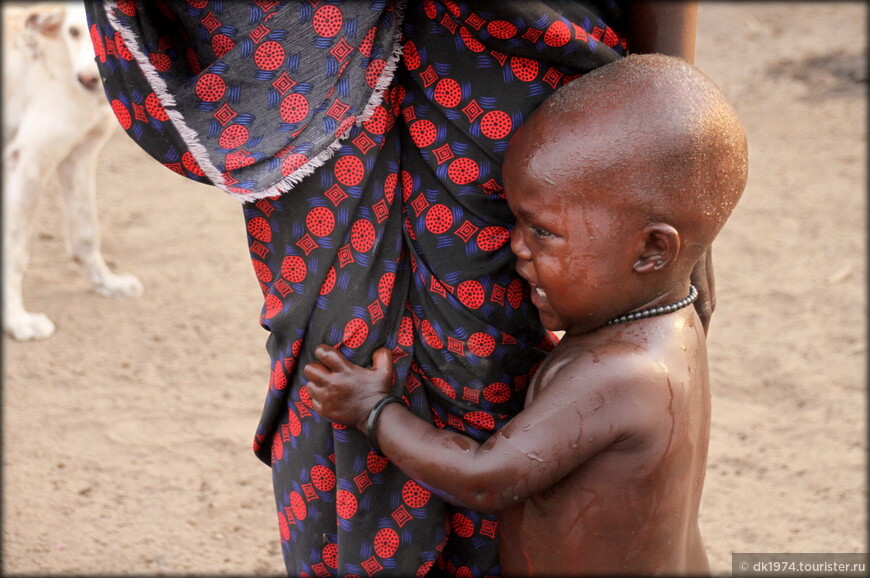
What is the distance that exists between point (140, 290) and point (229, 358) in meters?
0.85

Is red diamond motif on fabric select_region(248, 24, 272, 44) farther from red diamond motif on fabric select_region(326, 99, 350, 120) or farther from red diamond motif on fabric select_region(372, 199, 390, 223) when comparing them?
red diamond motif on fabric select_region(372, 199, 390, 223)

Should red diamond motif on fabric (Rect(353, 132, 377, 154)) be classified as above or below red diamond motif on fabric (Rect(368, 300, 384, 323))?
above

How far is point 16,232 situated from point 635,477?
3.32 metres

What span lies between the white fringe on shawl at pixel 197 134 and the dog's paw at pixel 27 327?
9.03 ft

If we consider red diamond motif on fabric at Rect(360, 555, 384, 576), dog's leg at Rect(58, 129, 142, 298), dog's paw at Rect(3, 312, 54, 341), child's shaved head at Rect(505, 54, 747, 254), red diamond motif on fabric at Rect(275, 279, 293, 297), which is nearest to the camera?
child's shaved head at Rect(505, 54, 747, 254)

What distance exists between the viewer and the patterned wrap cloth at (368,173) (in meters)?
1.58

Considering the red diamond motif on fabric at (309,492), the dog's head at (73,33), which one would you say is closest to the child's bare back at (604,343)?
the red diamond motif on fabric at (309,492)

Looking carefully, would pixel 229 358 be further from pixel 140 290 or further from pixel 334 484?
pixel 334 484

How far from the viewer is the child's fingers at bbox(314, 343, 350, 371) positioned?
1.70 metres

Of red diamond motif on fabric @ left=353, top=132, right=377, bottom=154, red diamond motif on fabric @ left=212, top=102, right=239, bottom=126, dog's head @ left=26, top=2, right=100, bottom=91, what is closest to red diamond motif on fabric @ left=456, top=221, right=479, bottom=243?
red diamond motif on fabric @ left=353, top=132, right=377, bottom=154

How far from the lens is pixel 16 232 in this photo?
4.03 m

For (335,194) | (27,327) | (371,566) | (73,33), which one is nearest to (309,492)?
(371,566)

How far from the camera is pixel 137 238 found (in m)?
4.95

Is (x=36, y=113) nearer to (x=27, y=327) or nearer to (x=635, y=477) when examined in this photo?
(x=27, y=327)
